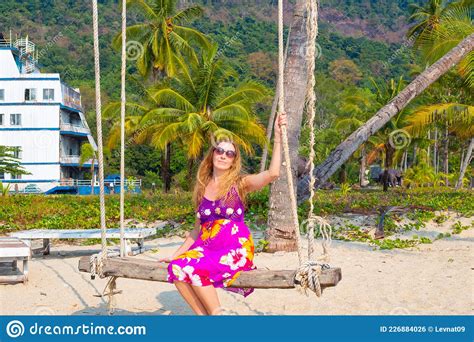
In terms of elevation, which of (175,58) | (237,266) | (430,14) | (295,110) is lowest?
(237,266)

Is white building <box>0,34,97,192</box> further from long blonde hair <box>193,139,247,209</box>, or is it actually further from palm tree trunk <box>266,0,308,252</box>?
long blonde hair <box>193,139,247,209</box>

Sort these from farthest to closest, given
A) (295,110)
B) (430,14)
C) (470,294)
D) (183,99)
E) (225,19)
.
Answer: (225,19) < (430,14) < (183,99) < (295,110) < (470,294)

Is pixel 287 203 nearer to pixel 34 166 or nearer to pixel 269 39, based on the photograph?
pixel 34 166

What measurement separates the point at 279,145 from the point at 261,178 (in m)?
0.22

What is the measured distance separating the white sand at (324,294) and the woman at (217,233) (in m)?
1.40

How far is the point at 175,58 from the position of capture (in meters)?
25.1

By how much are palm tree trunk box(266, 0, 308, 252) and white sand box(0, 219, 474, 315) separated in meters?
0.28

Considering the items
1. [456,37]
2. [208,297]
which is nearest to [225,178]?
[208,297]

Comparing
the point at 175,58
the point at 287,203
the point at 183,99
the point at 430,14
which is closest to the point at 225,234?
the point at 287,203

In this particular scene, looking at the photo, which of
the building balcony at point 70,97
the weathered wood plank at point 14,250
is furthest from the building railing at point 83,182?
the weathered wood plank at point 14,250

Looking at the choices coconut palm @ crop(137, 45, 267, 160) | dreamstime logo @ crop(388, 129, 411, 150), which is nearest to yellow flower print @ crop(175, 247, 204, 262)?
coconut palm @ crop(137, 45, 267, 160)

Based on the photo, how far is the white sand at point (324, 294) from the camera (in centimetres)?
526

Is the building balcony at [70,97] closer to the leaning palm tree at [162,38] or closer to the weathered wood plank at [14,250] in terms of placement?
the leaning palm tree at [162,38]
